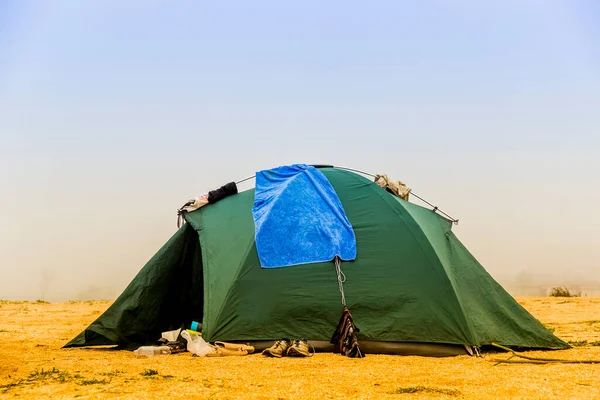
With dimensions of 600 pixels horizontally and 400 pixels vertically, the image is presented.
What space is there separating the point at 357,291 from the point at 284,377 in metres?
2.34

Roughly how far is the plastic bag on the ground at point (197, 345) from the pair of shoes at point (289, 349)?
0.80m

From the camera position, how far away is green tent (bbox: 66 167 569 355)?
27.3ft

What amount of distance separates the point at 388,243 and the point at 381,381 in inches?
117

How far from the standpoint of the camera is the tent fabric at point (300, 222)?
8766mm

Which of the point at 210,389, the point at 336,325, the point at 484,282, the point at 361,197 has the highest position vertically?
the point at 361,197

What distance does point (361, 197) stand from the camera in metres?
9.50

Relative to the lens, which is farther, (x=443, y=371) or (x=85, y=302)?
(x=85, y=302)

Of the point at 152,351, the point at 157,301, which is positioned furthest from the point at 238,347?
the point at 157,301

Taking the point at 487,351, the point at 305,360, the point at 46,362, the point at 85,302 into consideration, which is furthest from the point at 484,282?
the point at 85,302

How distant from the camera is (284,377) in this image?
6492 millimetres

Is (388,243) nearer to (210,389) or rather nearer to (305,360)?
(305,360)

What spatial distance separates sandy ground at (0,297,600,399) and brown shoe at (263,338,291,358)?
0.13 metres

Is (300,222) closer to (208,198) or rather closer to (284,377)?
(208,198)

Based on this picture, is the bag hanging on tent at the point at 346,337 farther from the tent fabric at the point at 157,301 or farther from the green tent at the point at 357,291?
the tent fabric at the point at 157,301
